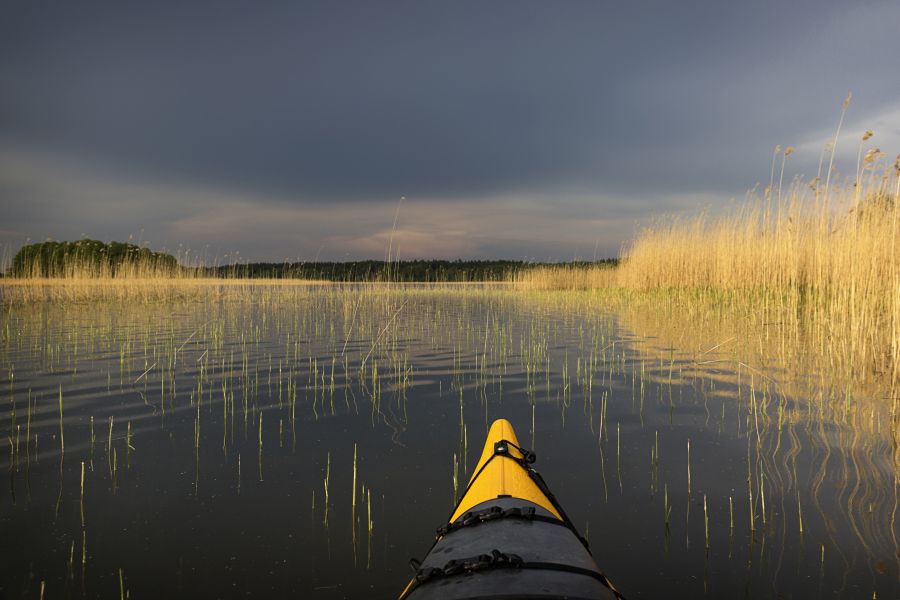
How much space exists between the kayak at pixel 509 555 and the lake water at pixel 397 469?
2.16 ft

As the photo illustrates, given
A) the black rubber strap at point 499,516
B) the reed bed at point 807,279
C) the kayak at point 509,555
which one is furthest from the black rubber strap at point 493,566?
the reed bed at point 807,279

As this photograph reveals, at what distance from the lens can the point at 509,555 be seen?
209cm

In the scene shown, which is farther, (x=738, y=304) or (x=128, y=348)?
(x=738, y=304)

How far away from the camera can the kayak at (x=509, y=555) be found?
1965 millimetres

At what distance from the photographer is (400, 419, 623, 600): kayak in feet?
6.45

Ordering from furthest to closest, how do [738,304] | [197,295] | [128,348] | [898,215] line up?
[197,295] → [738,304] → [128,348] → [898,215]

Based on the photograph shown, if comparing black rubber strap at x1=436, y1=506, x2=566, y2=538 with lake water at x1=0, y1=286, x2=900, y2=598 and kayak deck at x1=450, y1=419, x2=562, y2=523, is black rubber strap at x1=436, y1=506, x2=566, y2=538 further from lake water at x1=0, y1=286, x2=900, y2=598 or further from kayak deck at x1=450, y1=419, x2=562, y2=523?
lake water at x1=0, y1=286, x2=900, y2=598

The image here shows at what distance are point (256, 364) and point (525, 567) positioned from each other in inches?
300

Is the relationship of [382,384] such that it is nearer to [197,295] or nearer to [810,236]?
[810,236]

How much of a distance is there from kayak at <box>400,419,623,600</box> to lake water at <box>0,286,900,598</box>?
0.66 metres

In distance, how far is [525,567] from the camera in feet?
6.83

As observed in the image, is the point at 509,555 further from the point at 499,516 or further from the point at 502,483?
the point at 502,483

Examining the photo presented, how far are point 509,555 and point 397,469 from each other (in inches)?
101

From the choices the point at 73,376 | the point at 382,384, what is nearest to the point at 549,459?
the point at 382,384
